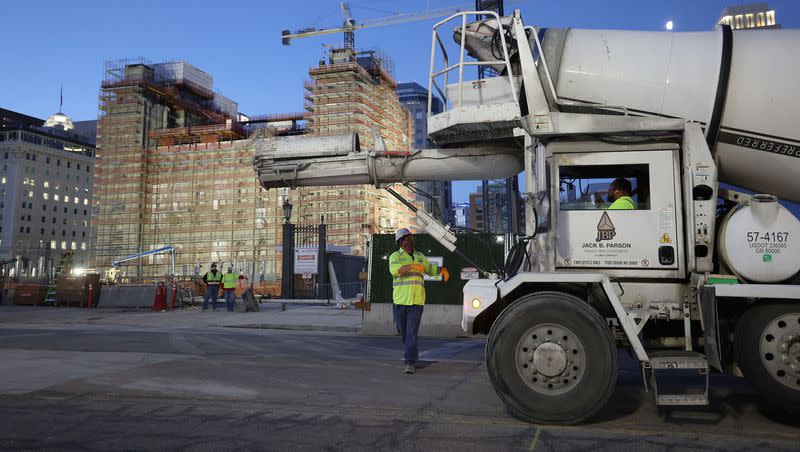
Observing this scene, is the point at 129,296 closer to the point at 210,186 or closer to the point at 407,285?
the point at 407,285

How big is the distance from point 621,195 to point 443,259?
25.8 ft

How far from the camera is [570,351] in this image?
4.54m

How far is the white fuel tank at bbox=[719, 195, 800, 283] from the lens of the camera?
4.54 metres

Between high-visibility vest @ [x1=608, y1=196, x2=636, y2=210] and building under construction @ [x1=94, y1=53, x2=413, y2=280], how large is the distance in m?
53.1

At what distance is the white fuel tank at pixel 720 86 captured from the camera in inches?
189

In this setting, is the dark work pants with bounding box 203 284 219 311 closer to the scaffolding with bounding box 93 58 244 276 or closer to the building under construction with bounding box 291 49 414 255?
the building under construction with bounding box 291 49 414 255

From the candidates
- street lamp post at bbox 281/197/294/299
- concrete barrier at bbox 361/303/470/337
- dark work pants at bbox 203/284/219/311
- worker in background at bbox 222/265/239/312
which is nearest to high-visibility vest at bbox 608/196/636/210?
concrete barrier at bbox 361/303/470/337

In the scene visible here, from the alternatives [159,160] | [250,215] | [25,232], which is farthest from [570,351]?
[25,232]

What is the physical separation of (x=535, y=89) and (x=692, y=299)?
2.34 m

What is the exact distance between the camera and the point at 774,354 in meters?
4.40

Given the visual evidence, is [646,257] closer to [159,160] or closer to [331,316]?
[331,316]

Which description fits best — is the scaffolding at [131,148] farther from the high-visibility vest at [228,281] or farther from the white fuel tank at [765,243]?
the white fuel tank at [765,243]

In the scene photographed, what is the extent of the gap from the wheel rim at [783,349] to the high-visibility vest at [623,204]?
4.62 ft

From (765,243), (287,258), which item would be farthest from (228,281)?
(765,243)
